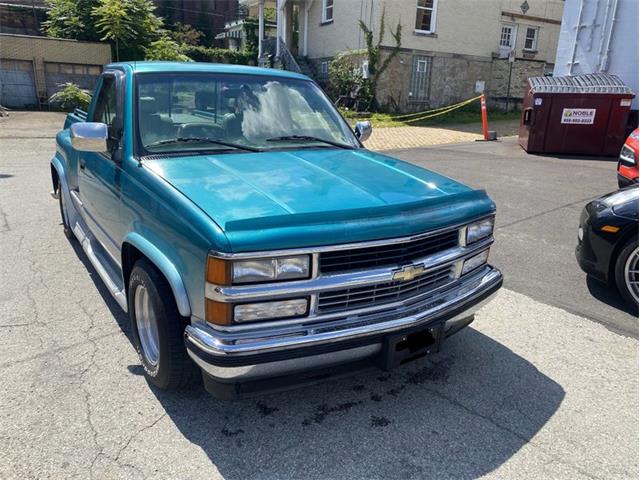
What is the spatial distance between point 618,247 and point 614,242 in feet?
0.18

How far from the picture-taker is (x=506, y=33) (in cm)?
2405

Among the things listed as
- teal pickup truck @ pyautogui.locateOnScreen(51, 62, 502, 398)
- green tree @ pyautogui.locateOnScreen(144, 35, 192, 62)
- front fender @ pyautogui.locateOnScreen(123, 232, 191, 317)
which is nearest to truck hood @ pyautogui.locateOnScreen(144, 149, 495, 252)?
teal pickup truck @ pyautogui.locateOnScreen(51, 62, 502, 398)

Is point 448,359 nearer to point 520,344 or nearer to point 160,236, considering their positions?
point 520,344

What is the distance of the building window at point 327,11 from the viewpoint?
74.0 feet

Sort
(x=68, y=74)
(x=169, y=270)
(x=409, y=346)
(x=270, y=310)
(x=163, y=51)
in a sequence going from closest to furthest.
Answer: (x=270, y=310)
(x=169, y=270)
(x=409, y=346)
(x=68, y=74)
(x=163, y=51)

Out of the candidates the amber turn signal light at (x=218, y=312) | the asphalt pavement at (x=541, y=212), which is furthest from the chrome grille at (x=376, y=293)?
the asphalt pavement at (x=541, y=212)

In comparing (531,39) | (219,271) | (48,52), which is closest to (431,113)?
(531,39)

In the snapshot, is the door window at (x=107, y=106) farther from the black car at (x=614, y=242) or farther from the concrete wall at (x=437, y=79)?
the concrete wall at (x=437, y=79)

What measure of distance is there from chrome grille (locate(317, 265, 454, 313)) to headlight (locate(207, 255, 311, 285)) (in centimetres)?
19

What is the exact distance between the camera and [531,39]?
2488 centimetres

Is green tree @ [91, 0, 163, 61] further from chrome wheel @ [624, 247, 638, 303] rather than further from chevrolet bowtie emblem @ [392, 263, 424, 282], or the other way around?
chevrolet bowtie emblem @ [392, 263, 424, 282]

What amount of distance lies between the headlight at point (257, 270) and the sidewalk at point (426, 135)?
1126 cm

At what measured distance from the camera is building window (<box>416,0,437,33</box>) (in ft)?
68.1

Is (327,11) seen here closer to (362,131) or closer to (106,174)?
(362,131)
